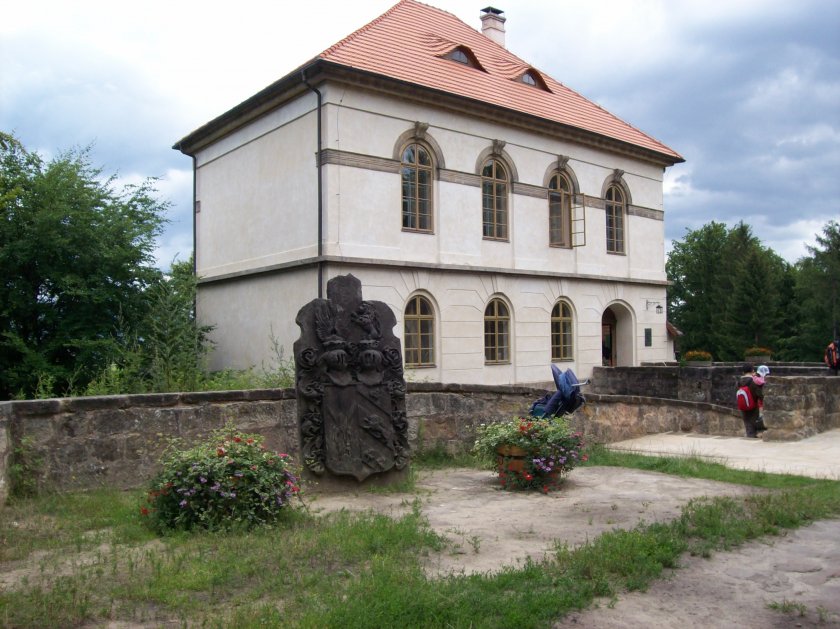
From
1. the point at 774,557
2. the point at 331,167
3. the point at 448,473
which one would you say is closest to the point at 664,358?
the point at 331,167

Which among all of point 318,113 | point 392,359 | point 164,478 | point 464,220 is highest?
point 318,113

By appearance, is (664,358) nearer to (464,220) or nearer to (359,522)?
(464,220)

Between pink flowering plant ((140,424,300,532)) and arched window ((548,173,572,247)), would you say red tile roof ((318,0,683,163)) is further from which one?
pink flowering plant ((140,424,300,532))

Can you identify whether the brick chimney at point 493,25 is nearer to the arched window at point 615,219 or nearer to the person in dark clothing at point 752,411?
the arched window at point 615,219

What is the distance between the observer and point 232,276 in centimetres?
2111

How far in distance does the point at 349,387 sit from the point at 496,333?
1329 cm

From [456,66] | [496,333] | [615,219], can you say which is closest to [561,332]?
[496,333]

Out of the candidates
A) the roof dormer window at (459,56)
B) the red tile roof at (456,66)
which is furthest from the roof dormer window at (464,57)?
the red tile roof at (456,66)

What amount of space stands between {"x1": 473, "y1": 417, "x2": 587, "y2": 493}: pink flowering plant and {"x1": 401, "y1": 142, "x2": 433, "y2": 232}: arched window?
11.0 m

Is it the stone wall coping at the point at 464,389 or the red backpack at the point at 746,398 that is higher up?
the stone wall coping at the point at 464,389

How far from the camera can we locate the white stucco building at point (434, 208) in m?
18.3

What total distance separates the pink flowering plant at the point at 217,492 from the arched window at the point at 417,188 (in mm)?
12959

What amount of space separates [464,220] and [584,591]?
52.8ft

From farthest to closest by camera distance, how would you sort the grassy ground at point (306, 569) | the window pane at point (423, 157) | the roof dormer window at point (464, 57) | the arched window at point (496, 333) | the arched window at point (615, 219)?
1. the arched window at point (615, 219)
2. the roof dormer window at point (464, 57)
3. the arched window at point (496, 333)
4. the window pane at point (423, 157)
5. the grassy ground at point (306, 569)
